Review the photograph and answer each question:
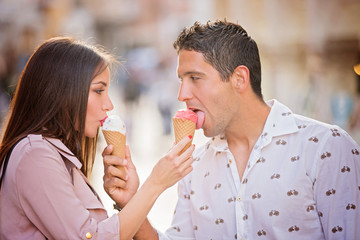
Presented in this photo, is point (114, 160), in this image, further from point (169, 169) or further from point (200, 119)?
point (200, 119)

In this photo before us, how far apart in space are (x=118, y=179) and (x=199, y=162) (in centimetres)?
76

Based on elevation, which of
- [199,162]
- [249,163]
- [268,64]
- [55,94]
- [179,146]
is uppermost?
[55,94]

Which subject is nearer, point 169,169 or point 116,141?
point 169,169

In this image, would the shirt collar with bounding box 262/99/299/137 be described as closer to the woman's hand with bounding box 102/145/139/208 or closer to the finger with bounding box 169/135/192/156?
the finger with bounding box 169/135/192/156

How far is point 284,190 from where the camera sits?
311 cm

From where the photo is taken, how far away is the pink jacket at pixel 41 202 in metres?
2.57

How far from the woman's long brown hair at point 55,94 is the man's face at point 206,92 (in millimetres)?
721

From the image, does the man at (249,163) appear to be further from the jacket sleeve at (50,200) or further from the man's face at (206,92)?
the jacket sleeve at (50,200)

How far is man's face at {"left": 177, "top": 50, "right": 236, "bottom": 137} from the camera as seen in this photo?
11.4ft

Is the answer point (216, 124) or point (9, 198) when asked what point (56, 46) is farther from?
point (216, 124)

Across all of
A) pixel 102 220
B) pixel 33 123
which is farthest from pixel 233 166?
pixel 33 123

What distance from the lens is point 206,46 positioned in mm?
3482

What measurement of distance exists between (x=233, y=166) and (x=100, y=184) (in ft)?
20.0

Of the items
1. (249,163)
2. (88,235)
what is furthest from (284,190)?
(88,235)
